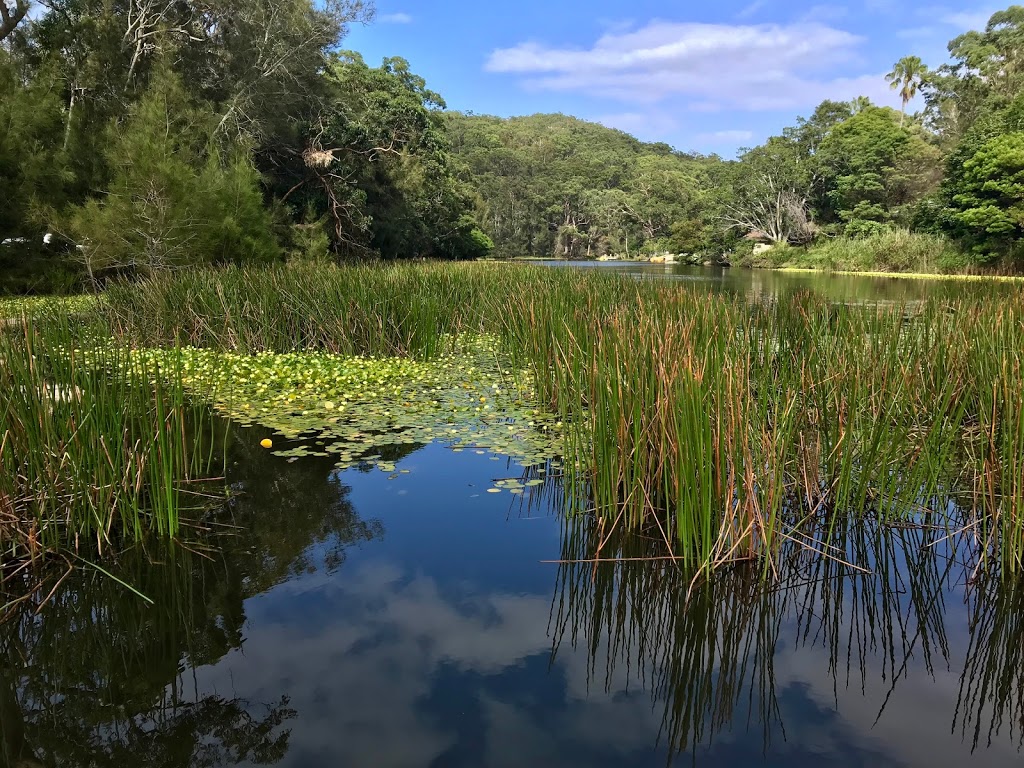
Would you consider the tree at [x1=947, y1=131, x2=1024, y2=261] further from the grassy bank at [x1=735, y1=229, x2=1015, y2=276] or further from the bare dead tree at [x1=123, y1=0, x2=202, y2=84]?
the bare dead tree at [x1=123, y1=0, x2=202, y2=84]

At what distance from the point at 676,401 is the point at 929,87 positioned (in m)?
47.6

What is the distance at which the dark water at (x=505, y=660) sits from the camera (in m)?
1.90

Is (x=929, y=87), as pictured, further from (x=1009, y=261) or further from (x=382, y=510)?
(x=382, y=510)

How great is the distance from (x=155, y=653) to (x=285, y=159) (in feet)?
56.2

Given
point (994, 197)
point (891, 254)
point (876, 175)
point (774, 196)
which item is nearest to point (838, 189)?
point (876, 175)

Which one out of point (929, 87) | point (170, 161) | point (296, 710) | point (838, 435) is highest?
point (929, 87)

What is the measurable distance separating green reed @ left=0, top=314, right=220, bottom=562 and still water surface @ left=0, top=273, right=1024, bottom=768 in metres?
0.21

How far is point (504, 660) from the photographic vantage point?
7.53ft

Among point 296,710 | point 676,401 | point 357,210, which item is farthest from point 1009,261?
point 296,710

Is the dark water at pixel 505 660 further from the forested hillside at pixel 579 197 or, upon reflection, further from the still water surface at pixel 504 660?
the forested hillside at pixel 579 197

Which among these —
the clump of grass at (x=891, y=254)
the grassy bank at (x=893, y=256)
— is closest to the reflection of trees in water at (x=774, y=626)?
the grassy bank at (x=893, y=256)

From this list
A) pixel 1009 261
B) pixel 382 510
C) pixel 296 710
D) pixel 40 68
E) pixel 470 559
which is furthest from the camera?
pixel 1009 261

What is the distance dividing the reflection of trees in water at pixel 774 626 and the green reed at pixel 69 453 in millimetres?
1724

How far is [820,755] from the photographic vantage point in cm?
186
